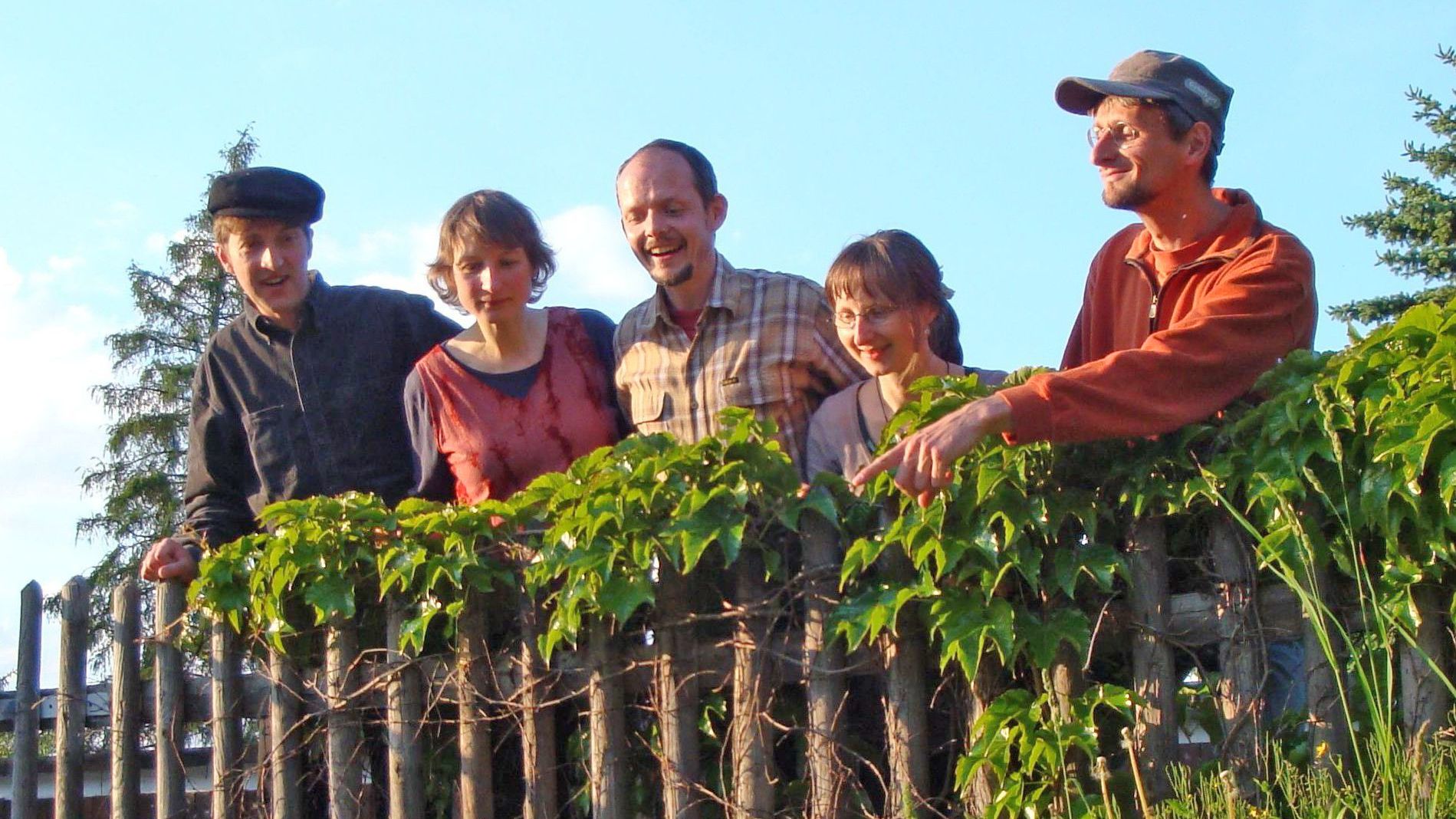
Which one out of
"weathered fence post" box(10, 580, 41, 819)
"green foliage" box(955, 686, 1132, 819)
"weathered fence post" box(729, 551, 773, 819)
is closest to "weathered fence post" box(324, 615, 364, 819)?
"weathered fence post" box(729, 551, 773, 819)

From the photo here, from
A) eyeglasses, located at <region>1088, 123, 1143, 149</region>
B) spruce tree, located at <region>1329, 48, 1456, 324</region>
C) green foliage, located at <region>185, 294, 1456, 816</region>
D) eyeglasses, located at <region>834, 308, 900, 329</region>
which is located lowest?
green foliage, located at <region>185, 294, 1456, 816</region>

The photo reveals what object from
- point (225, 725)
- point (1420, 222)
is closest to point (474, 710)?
point (225, 725)

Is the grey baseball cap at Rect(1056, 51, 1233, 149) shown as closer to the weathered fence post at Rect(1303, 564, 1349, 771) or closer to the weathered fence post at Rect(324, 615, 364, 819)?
the weathered fence post at Rect(1303, 564, 1349, 771)

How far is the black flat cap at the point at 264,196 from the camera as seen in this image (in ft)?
17.2

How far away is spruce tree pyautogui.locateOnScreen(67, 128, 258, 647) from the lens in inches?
922

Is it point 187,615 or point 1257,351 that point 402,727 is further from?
point 1257,351

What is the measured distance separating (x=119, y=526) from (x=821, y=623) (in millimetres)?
21796

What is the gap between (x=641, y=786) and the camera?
4.06m

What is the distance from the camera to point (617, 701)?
4.03 meters

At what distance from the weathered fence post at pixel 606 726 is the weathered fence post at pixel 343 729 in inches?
29.8

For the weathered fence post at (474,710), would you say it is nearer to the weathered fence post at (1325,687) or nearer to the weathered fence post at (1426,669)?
the weathered fence post at (1325,687)

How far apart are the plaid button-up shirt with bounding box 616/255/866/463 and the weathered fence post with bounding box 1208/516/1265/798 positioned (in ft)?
4.09

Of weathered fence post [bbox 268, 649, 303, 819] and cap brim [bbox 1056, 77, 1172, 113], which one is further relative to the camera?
weathered fence post [bbox 268, 649, 303, 819]

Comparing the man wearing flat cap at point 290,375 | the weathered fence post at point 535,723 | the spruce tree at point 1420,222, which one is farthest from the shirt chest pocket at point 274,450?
the spruce tree at point 1420,222
